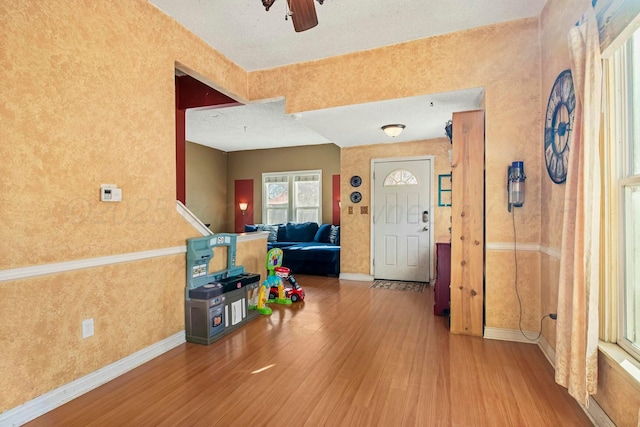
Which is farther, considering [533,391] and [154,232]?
[154,232]

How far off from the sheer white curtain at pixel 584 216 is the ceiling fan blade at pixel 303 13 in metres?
1.49

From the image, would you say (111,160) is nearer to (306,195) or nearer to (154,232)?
(154,232)

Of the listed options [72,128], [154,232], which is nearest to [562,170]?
[154,232]

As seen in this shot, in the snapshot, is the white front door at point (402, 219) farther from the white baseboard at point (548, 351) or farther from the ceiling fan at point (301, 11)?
the ceiling fan at point (301, 11)

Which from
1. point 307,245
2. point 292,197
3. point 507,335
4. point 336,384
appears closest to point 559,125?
point 507,335

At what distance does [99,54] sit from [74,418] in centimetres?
231

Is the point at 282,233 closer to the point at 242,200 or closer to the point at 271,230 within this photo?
the point at 271,230

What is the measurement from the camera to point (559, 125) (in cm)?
234

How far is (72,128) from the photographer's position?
2.05 m

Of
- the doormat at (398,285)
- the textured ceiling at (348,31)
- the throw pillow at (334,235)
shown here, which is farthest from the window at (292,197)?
the textured ceiling at (348,31)

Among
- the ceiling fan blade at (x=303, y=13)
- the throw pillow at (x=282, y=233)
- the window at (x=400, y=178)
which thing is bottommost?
the throw pillow at (x=282, y=233)

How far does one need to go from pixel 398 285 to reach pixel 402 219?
1106mm

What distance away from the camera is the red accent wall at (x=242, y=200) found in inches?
317

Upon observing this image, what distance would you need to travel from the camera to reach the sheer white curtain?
5.40ft
